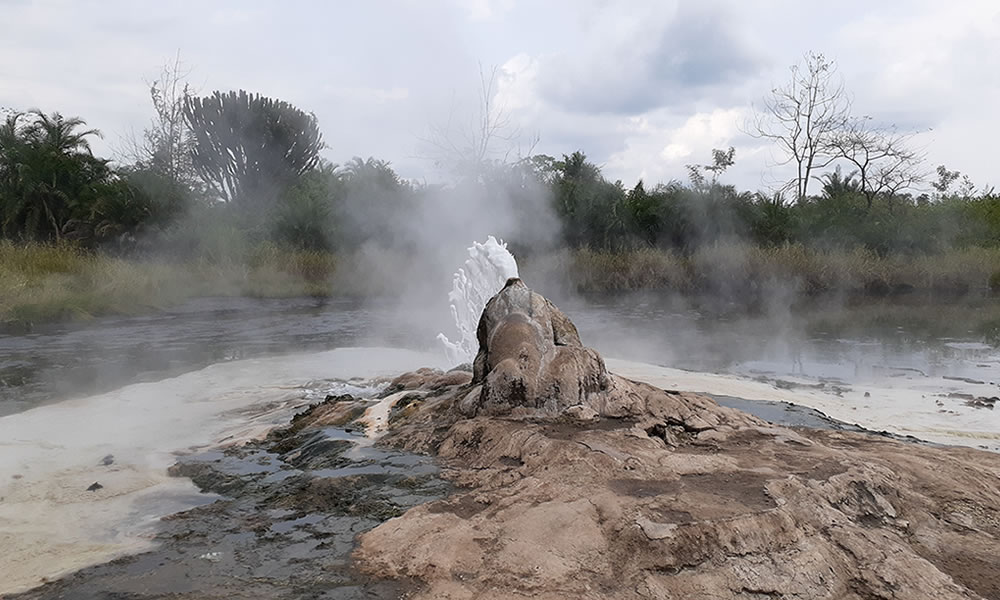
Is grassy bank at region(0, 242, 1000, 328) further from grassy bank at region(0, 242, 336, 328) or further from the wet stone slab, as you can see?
the wet stone slab

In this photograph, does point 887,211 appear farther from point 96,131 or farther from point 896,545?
point 96,131

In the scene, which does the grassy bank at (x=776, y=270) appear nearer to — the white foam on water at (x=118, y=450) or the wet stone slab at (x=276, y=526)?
the white foam on water at (x=118, y=450)

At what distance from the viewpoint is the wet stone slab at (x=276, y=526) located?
294 cm

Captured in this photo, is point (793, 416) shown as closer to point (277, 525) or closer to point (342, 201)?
point (277, 525)

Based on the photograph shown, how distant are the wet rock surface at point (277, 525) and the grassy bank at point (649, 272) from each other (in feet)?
45.5

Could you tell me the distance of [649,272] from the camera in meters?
21.9

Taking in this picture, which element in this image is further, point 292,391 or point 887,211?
point 887,211

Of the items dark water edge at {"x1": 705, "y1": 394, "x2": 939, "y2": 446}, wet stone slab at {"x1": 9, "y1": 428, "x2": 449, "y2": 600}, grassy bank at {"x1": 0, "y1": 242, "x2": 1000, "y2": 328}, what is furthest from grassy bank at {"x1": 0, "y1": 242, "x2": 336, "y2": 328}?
dark water edge at {"x1": 705, "y1": 394, "x2": 939, "y2": 446}

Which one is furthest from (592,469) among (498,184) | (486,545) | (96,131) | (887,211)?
(96,131)

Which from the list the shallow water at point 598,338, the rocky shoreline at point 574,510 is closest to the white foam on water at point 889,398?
the shallow water at point 598,338

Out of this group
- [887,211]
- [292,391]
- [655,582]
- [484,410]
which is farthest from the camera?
[887,211]

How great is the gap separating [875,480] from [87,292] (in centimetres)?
1543

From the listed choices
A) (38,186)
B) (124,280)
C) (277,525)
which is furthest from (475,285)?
(38,186)

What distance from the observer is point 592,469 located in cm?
364
